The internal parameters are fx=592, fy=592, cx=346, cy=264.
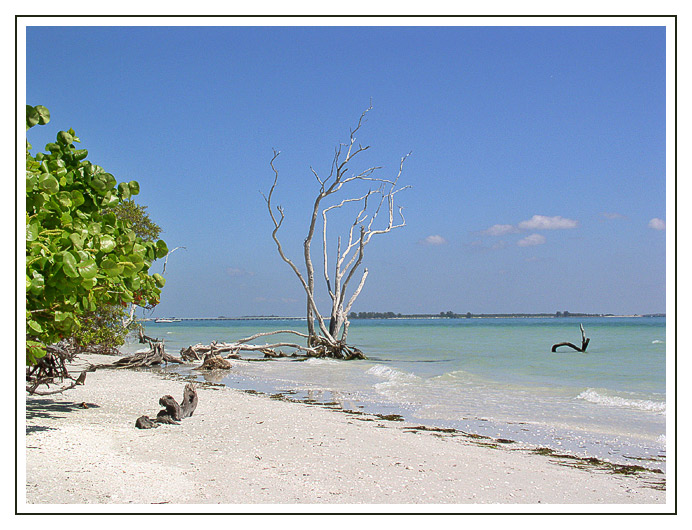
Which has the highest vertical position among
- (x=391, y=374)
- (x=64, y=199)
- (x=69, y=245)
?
(x=64, y=199)

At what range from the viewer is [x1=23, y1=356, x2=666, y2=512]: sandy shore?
403 centimetres

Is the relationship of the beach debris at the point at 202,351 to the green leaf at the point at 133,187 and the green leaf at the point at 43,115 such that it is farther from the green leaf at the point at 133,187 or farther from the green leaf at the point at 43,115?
the green leaf at the point at 43,115

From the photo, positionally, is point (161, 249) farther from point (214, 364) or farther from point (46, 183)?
point (214, 364)

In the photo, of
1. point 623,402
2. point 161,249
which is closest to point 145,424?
point 161,249

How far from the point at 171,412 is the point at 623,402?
24.5ft

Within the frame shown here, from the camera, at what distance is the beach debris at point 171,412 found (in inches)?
248

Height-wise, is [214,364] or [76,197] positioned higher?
[76,197]

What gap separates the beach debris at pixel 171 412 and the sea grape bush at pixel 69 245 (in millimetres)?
1984

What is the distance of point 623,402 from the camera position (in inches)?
394

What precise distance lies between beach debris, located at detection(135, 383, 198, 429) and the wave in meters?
6.66

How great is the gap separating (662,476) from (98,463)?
4.83m

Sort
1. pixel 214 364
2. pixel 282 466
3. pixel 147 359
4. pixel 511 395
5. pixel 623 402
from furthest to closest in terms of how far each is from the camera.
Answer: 1. pixel 214 364
2. pixel 147 359
3. pixel 511 395
4. pixel 623 402
5. pixel 282 466
